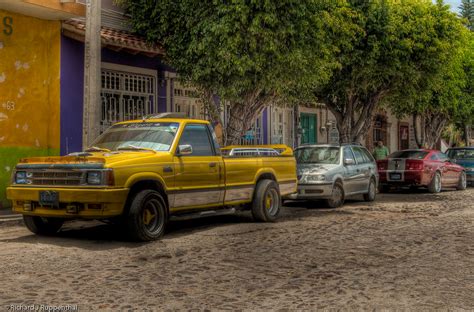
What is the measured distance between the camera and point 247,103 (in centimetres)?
1577

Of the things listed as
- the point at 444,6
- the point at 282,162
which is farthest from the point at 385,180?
the point at 282,162

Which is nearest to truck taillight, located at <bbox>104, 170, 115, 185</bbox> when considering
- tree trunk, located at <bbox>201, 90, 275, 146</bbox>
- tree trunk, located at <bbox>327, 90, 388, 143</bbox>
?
tree trunk, located at <bbox>201, 90, 275, 146</bbox>

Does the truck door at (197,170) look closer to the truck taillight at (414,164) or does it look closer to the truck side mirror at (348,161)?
the truck side mirror at (348,161)

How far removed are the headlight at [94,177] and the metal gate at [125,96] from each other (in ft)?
26.4

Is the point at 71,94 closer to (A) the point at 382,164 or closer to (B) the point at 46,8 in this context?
(B) the point at 46,8

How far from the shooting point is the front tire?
26.7 feet

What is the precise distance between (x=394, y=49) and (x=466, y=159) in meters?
7.25

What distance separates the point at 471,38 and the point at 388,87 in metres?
11.0

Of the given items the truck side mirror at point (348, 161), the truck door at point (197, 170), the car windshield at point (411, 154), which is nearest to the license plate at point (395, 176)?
the car windshield at point (411, 154)

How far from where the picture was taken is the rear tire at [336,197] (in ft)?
46.3

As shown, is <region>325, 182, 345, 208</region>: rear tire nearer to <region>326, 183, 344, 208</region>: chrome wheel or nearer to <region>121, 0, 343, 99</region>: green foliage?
<region>326, 183, 344, 208</region>: chrome wheel

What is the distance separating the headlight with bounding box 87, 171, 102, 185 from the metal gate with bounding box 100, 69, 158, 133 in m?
8.04

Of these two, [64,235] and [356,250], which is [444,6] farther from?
[64,235]

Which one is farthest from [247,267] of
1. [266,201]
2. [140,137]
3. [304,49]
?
[304,49]
